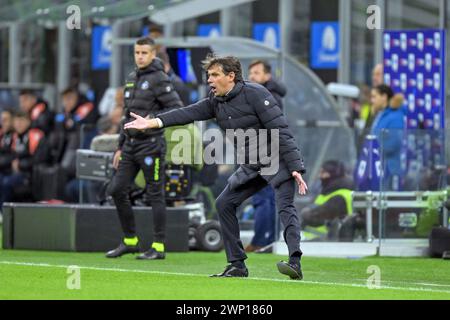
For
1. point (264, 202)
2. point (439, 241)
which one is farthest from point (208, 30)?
point (439, 241)

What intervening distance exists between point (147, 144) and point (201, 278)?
3.17 metres

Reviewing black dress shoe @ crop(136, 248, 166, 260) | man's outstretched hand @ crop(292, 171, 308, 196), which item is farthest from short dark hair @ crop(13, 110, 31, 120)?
man's outstretched hand @ crop(292, 171, 308, 196)

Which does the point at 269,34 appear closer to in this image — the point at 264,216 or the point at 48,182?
the point at 48,182

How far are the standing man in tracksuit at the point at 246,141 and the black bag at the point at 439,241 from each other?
4.06 metres

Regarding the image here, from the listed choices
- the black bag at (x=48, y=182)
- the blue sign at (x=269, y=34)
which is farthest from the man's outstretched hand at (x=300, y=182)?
the blue sign at (x=269, y=34)

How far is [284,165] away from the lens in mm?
13414

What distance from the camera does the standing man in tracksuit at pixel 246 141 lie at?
13305 millimetres

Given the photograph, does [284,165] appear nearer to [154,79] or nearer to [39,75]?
[154,79]

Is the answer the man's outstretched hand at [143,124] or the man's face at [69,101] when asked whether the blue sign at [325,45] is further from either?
the man's outstretched hand at [143,124]

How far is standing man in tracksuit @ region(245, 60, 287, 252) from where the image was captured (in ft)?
59.5

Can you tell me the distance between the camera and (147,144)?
16188mm

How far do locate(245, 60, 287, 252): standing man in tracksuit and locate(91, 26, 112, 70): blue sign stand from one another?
1270 cm
